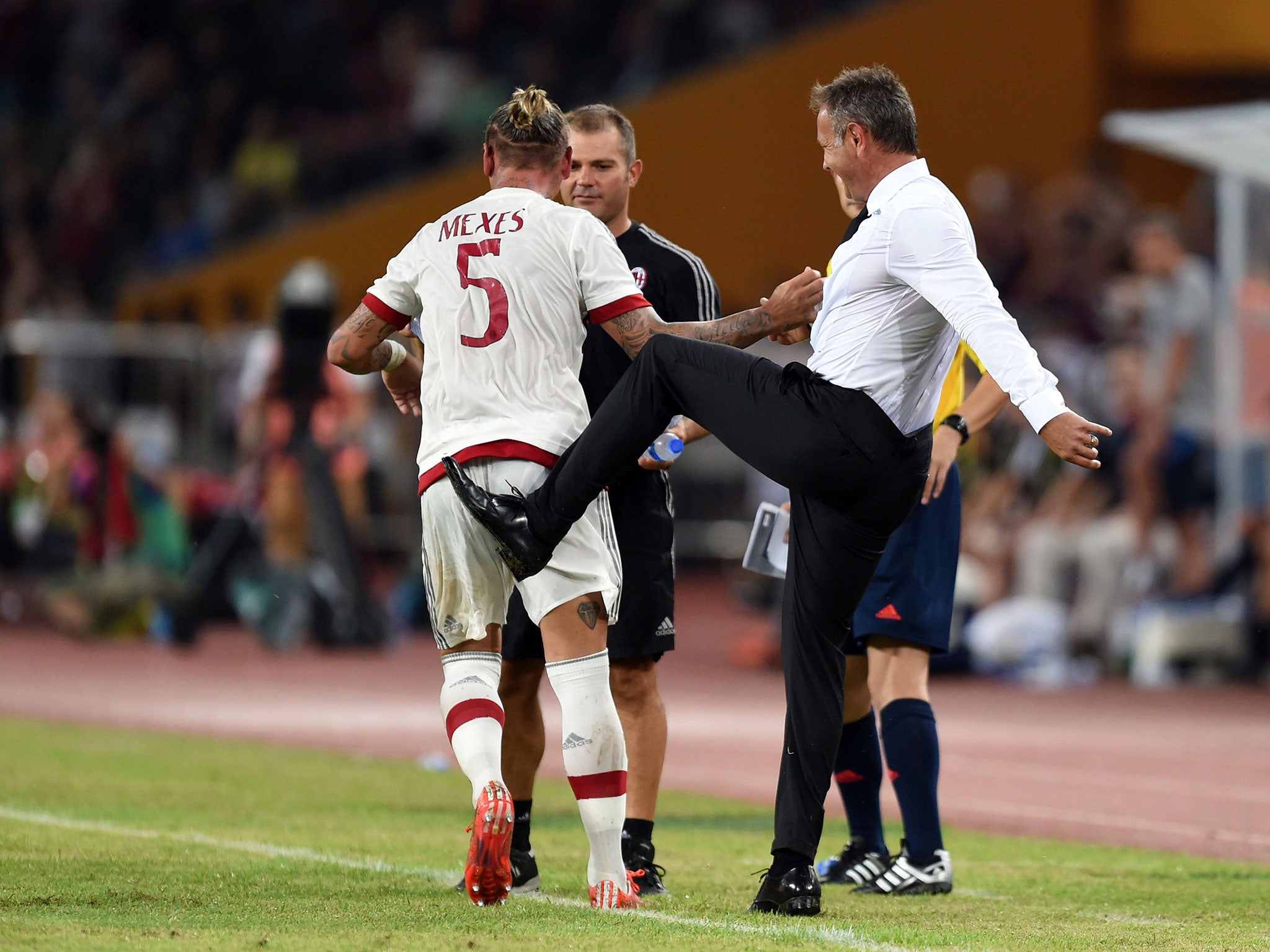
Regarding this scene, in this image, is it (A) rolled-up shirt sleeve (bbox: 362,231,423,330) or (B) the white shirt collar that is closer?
(B) the white shirt collar

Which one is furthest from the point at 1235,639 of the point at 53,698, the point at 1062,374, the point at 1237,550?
the point at 53,698

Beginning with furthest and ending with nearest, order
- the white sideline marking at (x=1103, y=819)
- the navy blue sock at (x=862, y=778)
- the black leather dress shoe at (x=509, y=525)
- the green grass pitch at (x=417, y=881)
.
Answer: the white sideline marking at (x=1103, y=819)
the navy blue sock at (x=862, y=778)
the black leather dress shoe at (x=509, y=525)
the green grass pitch at (x=417, y=881)

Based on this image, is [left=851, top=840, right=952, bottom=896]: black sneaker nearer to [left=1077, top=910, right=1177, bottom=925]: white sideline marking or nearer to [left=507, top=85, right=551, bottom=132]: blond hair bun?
[left=1077, top=910, right=1177, bottom=925]: white sideline marking

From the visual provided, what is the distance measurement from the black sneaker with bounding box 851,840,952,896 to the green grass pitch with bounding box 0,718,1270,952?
0.24ft

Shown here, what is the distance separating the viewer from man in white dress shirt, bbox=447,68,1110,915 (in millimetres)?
5602

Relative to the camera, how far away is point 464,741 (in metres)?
5.71

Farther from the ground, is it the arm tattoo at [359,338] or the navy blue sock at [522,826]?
the arm tattoo at [359,338]

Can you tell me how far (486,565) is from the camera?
19.1 feet

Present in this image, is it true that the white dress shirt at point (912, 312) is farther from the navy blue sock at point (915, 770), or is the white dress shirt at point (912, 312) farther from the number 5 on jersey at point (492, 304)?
the navy blue sock at point (915, 770)

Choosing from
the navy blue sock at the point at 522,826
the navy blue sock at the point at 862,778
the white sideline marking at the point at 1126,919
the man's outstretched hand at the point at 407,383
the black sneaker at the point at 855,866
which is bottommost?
the white sideline marking at the point at 1126,919

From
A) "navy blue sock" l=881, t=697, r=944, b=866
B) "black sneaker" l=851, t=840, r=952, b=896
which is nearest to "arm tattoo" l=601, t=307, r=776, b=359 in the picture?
"navy blue sock" l=881, t=697, r=944, b=866

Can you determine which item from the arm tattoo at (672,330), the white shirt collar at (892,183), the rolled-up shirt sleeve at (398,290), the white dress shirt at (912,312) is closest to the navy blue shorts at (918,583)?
the white dress shirt at (912,312)

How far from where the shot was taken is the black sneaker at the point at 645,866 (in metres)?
6.28

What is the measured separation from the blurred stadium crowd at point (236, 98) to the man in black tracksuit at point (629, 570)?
1653 cm
